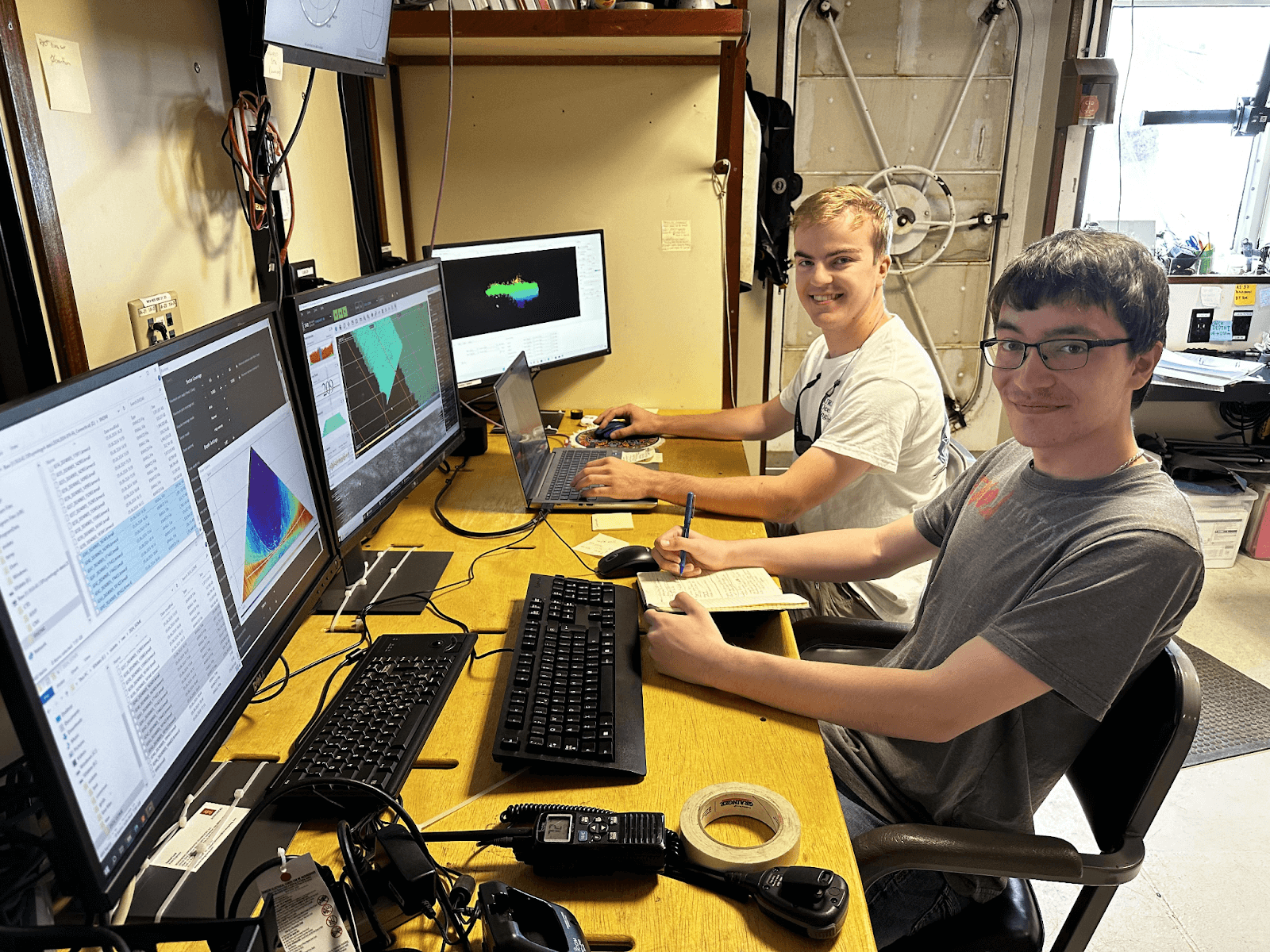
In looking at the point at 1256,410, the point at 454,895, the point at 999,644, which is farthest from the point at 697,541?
the point at 1256,410

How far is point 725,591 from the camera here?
1.31m

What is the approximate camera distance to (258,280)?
1.61m

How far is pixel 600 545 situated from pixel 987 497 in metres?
0.68

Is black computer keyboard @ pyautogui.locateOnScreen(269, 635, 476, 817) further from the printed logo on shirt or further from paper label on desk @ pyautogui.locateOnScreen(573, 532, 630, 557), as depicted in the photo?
the printed logo on shirt

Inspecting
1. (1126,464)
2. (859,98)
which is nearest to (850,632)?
(1126,464)

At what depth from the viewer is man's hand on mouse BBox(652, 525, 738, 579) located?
4.57ft

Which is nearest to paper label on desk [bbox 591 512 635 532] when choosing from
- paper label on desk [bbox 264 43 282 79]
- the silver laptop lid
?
the silver laptop lid

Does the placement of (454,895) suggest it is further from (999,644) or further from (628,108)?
(628,108)

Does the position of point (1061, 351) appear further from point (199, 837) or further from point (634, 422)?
point (634, 422)

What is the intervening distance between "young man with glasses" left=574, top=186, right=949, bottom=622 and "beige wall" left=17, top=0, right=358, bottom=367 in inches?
32.2

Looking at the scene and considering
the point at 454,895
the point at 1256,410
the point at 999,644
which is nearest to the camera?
the point at 454,895

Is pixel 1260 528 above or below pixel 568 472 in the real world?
below

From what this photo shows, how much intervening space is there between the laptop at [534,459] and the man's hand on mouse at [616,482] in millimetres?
22

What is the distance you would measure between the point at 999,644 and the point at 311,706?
841mm
